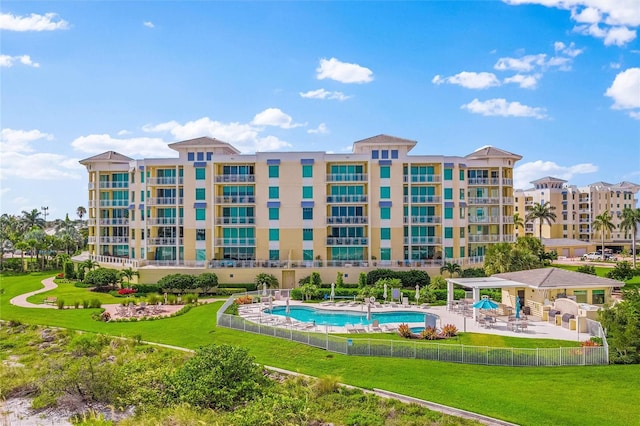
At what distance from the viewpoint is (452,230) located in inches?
1887

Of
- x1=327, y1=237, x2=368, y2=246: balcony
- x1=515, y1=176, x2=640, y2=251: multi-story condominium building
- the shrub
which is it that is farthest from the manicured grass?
x1=515, y1=176, x2=640, y2=251: multi-story condominium building

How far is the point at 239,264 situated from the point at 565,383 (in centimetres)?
3097

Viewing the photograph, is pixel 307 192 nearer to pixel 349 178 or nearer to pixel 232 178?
pixel 349 178

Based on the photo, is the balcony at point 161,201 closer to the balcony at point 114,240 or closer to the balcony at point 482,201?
the balcony at point 114,240

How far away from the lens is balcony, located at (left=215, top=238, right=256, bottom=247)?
4678 centimetres

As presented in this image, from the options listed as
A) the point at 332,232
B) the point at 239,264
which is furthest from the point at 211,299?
the point at 332,232

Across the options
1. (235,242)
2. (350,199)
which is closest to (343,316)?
(350,199)

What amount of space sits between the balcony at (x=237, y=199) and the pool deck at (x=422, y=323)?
1350cm

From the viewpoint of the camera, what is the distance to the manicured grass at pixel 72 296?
38.1 meters

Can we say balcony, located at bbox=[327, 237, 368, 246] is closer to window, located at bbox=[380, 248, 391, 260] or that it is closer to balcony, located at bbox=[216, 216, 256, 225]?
window, located at bbox=[380, 248, 391, 260]

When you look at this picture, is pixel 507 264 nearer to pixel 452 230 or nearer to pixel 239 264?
pixel 452 230

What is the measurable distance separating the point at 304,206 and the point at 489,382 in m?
29.7

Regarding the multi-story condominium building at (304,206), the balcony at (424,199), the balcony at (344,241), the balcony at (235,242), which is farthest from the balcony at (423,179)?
the balcony at (235,242)

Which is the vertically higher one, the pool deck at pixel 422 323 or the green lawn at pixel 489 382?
the pool deck at pixel 422 323
